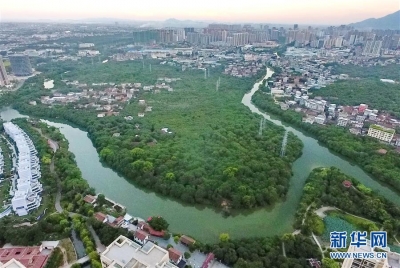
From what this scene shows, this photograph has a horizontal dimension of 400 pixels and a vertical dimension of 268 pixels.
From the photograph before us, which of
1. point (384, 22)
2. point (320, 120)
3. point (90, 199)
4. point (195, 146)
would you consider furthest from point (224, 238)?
point (384, 22)

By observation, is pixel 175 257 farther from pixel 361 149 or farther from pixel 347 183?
pixel 361 149

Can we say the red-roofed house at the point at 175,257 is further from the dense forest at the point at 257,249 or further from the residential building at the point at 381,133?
the residential building at the point at 381,133

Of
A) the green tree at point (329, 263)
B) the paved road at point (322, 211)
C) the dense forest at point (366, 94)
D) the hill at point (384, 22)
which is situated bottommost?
the paved road at point (322, 211)

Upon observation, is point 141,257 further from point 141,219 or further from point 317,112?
point 317,112

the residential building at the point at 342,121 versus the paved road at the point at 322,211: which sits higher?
the residential building at the point at 342,121

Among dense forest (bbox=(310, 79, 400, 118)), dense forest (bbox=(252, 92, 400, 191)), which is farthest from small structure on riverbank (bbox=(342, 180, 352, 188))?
dense forest (bbox=(310, 79, 400, 118))

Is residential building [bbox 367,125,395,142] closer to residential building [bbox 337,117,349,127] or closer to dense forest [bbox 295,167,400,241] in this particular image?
residential building [bbox 337,117,349,127]

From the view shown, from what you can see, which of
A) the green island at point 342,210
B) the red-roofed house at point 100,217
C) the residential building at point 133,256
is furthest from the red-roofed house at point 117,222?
the green island at point 342,210
